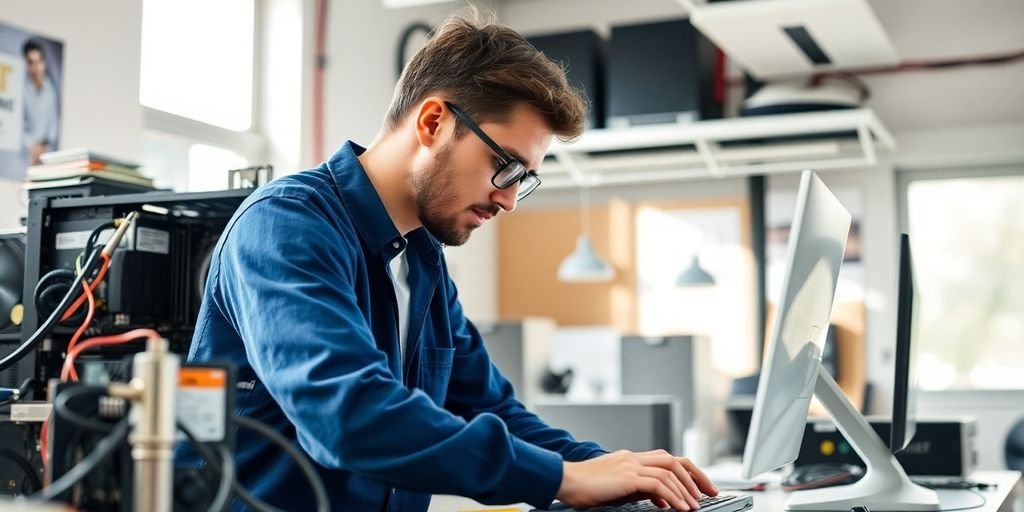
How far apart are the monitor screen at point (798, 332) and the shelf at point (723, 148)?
3511 mm

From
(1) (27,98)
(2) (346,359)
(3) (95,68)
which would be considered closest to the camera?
(2) (346,359)

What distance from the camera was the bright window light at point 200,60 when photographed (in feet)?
14.4

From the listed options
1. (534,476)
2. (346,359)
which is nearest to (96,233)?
(346,359)

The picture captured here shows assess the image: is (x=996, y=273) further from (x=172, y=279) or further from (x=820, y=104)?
(x=172, y=279)

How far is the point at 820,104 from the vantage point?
5055mm

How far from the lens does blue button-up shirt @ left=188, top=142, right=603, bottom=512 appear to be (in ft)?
3.43

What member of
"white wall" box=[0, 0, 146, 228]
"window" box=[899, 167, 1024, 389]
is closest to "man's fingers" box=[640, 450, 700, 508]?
"white wall" box=[0, 0, 146, 228]

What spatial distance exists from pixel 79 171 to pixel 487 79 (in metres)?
0.93

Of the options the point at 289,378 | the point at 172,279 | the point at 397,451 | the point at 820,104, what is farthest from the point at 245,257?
the point at 820,104

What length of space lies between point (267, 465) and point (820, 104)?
13.9 feet

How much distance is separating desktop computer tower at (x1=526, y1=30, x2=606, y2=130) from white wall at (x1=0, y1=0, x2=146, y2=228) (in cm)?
212

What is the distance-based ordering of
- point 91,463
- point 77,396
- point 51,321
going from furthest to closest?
point 51,321 < point 77,396 < point 91,463

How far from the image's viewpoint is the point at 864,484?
1737mm

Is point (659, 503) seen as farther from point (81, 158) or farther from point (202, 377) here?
point (81, 158)
